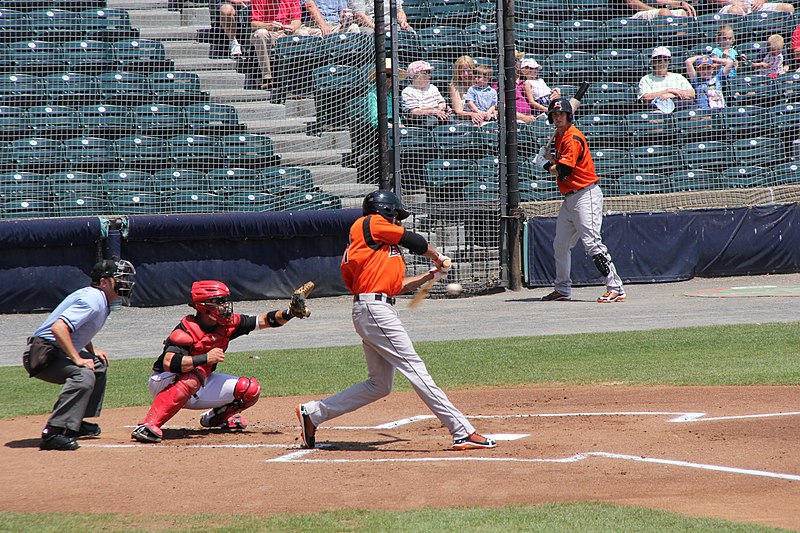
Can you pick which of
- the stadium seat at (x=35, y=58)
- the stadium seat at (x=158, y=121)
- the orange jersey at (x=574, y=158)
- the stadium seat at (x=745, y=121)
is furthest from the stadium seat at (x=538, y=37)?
the stadium seat at (x=35, y=58)

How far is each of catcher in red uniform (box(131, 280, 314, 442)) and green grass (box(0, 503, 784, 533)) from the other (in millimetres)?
2039

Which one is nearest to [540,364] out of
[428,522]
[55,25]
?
[428,522]

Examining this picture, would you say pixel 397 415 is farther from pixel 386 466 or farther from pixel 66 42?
pixel 66 42

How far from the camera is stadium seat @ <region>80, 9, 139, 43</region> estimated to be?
1731 centimetres

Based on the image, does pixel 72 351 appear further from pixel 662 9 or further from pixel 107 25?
pixel 662 9

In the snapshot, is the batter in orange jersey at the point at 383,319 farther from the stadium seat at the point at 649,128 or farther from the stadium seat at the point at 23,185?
the stadium seat at the point at 649,128

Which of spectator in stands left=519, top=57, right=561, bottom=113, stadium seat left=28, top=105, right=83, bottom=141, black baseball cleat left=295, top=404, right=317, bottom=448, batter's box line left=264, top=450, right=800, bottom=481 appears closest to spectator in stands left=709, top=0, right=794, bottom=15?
spectator in stands left=519, top=57, right=561, bottom=113

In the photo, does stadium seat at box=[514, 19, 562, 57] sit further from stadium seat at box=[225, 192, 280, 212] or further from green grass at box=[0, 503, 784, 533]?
green grass at box=[0, 503, 784, 533]

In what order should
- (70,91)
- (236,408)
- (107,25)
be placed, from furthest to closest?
1. (107,25)
2. (70,91)
3. (236,408)

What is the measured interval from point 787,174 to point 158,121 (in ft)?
36.3

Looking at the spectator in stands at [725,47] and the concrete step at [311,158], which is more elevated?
the spectator in stands at [725,47]

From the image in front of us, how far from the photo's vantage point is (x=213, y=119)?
16859mm

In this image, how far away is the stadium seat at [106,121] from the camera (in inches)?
642

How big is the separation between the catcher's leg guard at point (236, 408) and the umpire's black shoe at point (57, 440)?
3.66 feet
